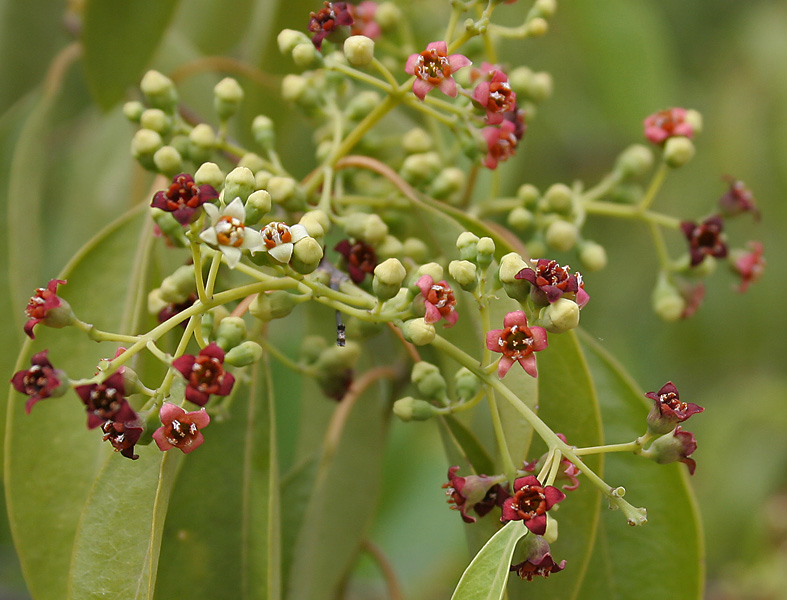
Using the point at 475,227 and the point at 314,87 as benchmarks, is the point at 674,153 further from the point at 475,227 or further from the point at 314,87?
the point at 314,87

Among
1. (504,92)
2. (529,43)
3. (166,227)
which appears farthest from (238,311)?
(529,43)

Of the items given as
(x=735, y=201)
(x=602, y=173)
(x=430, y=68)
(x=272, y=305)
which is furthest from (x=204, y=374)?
(x=602, y=173)

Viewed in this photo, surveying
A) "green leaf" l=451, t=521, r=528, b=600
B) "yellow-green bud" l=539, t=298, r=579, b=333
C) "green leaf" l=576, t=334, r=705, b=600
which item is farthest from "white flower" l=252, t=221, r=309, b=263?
"green leaf" l=576, t=334, r=705, b=600

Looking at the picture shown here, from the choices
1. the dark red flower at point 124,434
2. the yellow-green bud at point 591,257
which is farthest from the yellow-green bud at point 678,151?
the dark red flower at point 124,434

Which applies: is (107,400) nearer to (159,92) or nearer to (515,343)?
(515,343)

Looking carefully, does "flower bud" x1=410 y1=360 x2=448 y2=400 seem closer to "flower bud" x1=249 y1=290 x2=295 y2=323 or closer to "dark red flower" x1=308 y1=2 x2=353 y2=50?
"flower bud" x1=249 y1=290 x2=295 y2=323

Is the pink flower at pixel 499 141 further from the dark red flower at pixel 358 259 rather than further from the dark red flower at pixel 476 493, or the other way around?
the dark red flower at pixel 476 493

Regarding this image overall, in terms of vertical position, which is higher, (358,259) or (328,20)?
(328,20)
